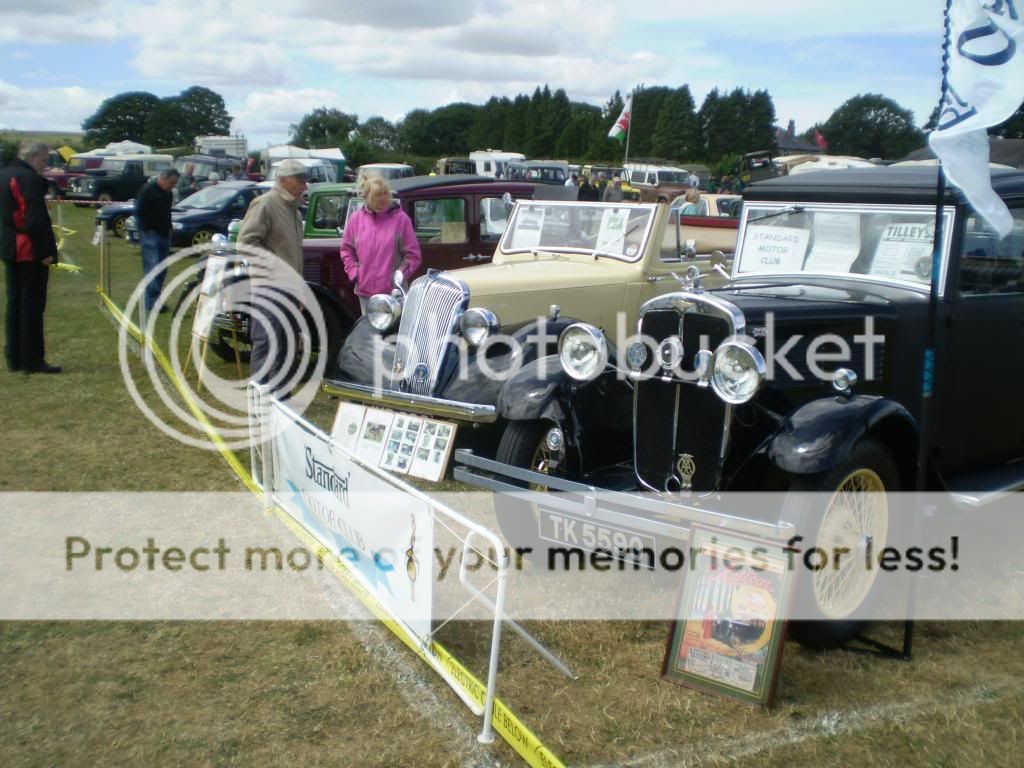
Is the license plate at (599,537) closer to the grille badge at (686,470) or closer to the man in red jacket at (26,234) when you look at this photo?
the grille badge at (686,470)

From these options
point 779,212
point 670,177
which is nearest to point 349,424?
point 779,212

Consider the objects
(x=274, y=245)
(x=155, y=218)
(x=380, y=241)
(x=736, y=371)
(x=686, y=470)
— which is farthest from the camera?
(x=155, y=218)

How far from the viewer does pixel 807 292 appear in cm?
446

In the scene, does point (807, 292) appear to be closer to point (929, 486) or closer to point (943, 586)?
point (929, 486)

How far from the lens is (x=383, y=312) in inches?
232

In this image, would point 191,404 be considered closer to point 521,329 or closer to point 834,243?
point 521,329

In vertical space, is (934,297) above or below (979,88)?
below

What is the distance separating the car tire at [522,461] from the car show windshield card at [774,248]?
5.54 feet

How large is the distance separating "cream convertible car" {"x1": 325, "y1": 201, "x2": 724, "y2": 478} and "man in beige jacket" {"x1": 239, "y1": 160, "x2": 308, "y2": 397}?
1136 millimetres

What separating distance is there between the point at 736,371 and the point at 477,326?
2.12 metres

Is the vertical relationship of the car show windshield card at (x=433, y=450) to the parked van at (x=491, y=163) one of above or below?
below

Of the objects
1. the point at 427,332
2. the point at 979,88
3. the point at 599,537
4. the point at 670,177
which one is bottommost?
the point at 599,537

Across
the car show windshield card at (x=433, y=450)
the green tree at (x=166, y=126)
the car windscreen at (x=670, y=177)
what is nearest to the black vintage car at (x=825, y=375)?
the car show windshield card at (x=433, y=450)

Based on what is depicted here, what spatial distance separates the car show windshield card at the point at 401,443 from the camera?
4.82 metres
